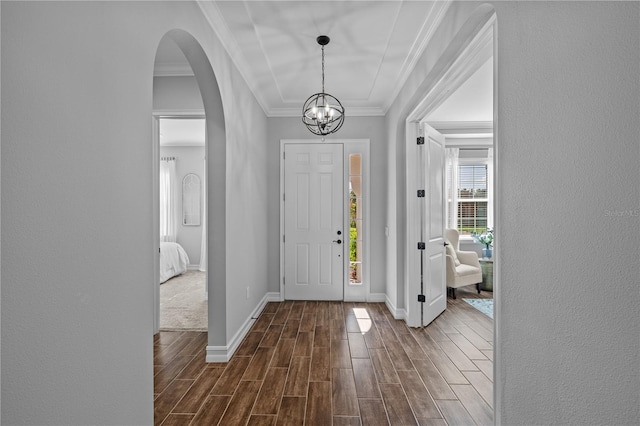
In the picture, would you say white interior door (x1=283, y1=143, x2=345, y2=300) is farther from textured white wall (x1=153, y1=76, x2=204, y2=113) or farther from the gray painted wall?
the gray painted wall

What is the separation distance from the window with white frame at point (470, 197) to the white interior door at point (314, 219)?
255 cm

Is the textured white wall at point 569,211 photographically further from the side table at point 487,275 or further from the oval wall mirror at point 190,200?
the oval wall mirror at point 190,200

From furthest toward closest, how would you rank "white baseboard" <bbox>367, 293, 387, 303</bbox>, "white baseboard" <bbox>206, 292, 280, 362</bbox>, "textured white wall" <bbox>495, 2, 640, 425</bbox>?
"white baseboard" <bbox>367, 293, 387, 303</bbox>
"white baseboard" <bbox>206, 292, 280, 362</bbox>
"textured white wall" <bbox>495, 2, 640, 425</bbox>

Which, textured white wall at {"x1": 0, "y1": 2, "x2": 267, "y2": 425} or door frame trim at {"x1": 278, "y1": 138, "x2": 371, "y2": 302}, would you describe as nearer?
textured white wall at {"x1": 0, "y1": 2, "x2": 267, "y2": 425}

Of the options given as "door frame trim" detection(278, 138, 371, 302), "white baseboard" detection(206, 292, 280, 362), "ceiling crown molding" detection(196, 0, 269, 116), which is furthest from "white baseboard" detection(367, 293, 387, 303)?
"ceiling crown molding" detection(196, 0, 269, 116)

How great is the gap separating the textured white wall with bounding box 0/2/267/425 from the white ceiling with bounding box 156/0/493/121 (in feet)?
2.83

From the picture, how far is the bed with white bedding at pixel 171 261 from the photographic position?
5938mm

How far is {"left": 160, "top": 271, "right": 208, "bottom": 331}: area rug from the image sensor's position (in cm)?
367

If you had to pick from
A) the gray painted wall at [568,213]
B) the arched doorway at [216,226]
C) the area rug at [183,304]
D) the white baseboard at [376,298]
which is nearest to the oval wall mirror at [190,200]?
the area rug at [183,304]

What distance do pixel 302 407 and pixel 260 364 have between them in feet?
2.35

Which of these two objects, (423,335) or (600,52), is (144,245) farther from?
(423,335)

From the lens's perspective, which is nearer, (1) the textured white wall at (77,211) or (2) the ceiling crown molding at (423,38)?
(1) the textured white wall at (77,211)

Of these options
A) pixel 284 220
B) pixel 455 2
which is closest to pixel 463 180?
pixel 284 220

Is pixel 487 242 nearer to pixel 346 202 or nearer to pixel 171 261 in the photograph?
pixel 346 202
